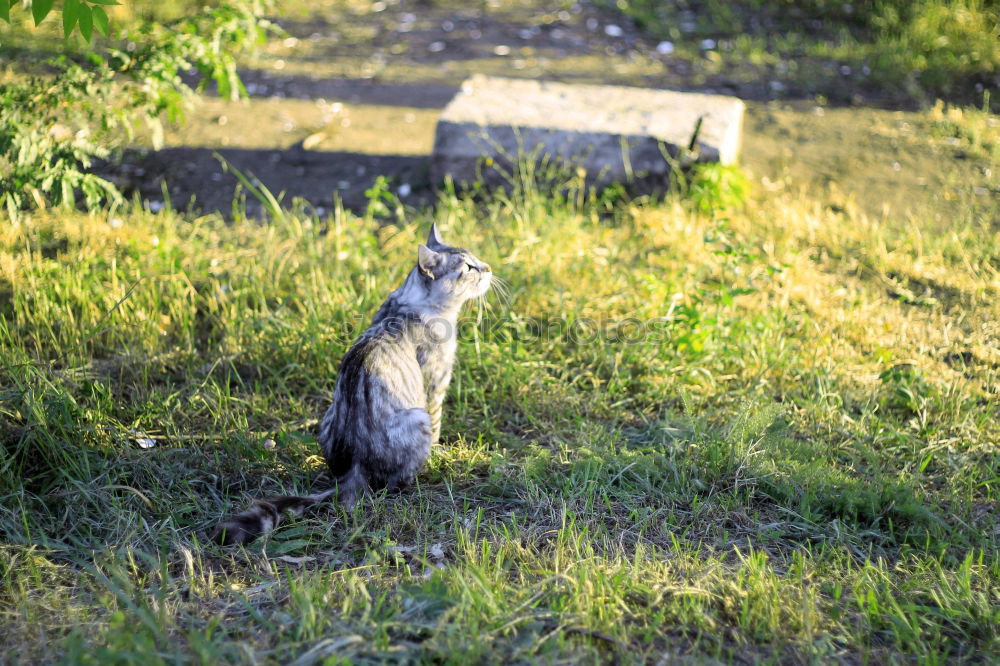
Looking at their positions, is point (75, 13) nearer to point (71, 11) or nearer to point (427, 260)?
point (71, 11)

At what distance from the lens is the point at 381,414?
9.96 feet

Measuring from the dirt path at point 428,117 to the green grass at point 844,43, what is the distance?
0.25 metres

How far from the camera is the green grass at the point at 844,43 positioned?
7.42 m

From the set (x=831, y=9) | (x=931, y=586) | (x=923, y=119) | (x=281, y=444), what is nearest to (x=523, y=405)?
(x=281, y=444)

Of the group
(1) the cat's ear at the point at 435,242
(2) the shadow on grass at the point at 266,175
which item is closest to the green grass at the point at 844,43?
(2) the shadow on grass at the point at 266,175

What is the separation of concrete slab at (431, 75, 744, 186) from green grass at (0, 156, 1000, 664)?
1.04 feet

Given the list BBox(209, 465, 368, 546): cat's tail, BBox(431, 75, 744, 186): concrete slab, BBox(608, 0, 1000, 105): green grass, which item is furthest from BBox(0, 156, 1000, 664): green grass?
BBox(608, 0, 1000, 105): green grass

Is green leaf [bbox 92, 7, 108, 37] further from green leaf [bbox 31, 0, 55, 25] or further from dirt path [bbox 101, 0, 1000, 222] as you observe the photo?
dirt path [bbox 101, 0, 1000, 222]

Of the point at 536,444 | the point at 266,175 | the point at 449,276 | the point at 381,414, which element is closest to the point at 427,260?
the point at 449,276

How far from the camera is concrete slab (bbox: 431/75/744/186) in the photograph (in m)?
5.39

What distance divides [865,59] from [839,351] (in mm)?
4934

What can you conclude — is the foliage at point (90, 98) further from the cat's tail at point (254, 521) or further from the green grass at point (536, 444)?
the cat's tail at point (254, 521)

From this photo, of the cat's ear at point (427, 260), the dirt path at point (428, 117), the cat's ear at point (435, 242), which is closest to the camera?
the cat's ear at point (427, 260)

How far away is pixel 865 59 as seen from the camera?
7.85 m
